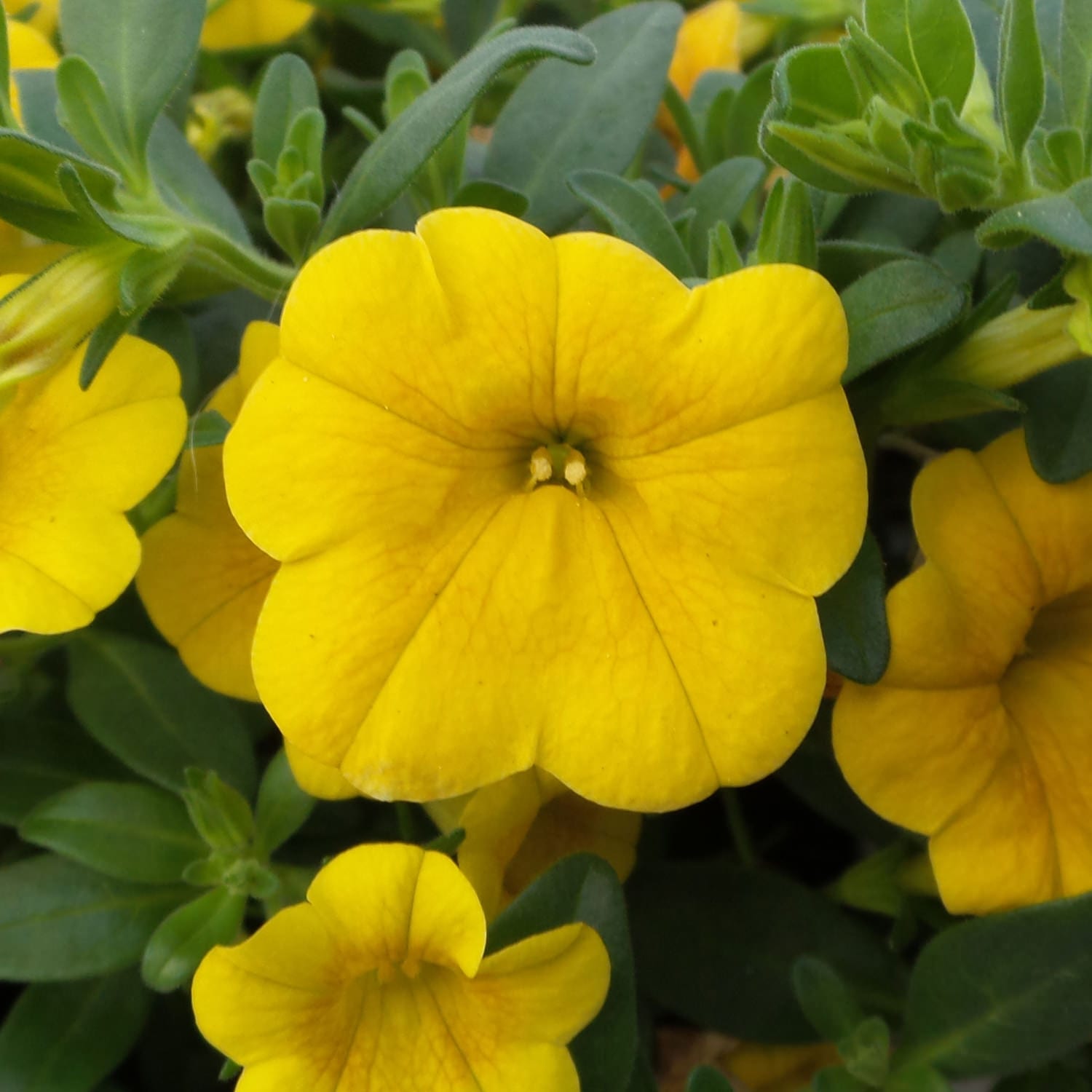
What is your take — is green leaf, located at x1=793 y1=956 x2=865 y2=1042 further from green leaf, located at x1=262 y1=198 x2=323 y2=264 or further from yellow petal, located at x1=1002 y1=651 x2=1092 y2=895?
green leaf, located at x1=262 y1=198 x2=323 y2=264

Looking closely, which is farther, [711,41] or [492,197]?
[711,41]

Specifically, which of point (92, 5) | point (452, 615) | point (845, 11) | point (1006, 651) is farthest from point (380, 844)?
point (845, 11)

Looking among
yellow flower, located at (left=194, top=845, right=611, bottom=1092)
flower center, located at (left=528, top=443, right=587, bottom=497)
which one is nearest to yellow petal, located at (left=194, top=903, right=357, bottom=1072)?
yellow flower, located at (left=194, top=845, right=611, bottom=1092)

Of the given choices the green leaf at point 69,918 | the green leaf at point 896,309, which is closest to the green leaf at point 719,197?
the green leaf at point 896,309

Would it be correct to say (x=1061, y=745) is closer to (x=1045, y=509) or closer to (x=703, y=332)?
(x=1045, y=509)

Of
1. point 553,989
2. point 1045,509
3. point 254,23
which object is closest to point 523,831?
point 553,989

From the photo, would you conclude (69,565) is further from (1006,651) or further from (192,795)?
(1006,651)
